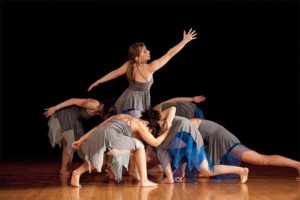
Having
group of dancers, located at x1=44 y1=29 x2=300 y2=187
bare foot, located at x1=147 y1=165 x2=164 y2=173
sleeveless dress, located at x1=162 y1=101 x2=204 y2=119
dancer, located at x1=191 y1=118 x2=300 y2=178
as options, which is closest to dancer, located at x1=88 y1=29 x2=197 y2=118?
group of dancers, located at x1=44 y1=29 x2=300 y2=187

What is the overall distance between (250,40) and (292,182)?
3.20 meters

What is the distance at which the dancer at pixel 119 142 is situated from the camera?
4770 mm

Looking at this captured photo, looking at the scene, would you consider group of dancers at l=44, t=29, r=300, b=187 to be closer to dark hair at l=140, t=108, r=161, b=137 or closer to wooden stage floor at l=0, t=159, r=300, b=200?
dark hair at l=140, t=108, r=161, b=137

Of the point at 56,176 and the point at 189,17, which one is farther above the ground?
the point at 189,17

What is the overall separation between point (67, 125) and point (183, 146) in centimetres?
138

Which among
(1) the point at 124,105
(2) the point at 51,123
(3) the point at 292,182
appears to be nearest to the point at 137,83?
(1) the point at 124,105

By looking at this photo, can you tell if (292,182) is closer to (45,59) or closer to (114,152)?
(114,152)

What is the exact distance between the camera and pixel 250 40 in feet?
26.0

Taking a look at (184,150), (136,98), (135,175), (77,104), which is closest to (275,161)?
(184,150)

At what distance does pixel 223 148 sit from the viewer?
533cm

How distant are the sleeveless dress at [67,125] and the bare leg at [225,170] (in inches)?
56.4

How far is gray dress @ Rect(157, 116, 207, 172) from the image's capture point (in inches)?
199

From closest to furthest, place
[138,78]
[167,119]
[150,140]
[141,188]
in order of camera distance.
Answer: [141,188], [150,140], [167,119], [138,78]

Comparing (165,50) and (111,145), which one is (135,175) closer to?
(111,145)
